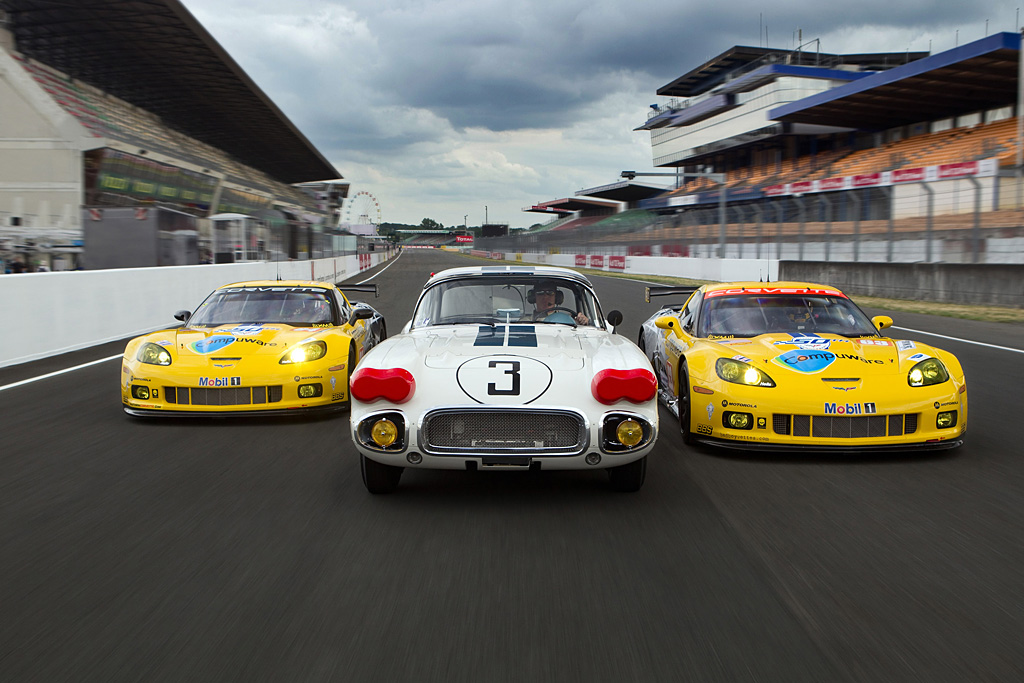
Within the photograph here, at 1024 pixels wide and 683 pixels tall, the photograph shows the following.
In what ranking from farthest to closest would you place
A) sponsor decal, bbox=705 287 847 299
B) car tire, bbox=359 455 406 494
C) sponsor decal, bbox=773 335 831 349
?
1. sponsor decal, bbox=705 287 847 299
2. sponsor decal, bbox=773 335 831 349
3. car tire, bbox=359 455 406 494

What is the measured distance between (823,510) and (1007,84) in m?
41.1

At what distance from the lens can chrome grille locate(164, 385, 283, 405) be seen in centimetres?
657

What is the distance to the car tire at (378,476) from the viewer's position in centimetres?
457

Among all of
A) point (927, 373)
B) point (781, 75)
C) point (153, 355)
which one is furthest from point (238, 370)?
point (781, 75)

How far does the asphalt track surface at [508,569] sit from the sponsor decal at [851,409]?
317 millimetres

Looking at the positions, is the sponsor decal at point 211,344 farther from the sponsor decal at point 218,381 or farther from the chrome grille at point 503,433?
the chrome grille at point 503,433

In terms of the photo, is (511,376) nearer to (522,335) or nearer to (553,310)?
(522,335)

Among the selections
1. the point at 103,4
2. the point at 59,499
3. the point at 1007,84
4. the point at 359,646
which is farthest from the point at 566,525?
the point at 1007,84

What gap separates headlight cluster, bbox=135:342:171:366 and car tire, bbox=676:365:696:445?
374cm

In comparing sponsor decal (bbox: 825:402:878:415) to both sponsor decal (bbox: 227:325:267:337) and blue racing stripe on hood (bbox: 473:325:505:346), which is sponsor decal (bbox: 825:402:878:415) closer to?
blue racing stripe on hood (bbox: 473:325:505:346)

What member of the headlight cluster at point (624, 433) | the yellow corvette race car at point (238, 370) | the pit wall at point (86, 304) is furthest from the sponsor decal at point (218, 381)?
the pit wall at point (86, 304)

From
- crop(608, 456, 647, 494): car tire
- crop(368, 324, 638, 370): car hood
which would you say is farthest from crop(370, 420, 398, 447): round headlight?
crop(608, 456, 647, 494): car tire

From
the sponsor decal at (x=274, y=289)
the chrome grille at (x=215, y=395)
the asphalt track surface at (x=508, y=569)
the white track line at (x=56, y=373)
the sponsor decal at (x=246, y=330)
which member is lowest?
the asphalt track surface at (x=508, y=569)

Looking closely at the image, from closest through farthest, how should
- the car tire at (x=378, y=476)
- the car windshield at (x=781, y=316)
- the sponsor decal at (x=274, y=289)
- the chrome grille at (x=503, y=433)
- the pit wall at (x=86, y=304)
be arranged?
the chrome grille at (x=503, y=433) < the car tire at (x=378, y=476) < the car windshield at (x=781, y=316) < the sponsor decal at (x=274, y=289) < the pit wall at (x=86, y=304)
